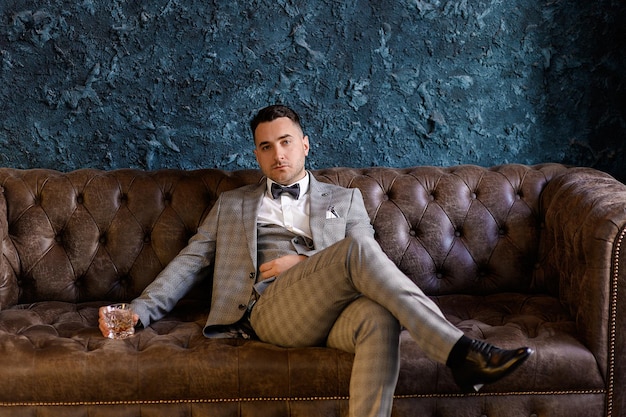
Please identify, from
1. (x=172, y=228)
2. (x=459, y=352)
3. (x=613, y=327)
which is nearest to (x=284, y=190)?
(x=172, y=228)

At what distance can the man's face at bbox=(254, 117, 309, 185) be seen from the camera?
2.65 meters

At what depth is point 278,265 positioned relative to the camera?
8.07 feet

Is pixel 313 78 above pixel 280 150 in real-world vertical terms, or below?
above

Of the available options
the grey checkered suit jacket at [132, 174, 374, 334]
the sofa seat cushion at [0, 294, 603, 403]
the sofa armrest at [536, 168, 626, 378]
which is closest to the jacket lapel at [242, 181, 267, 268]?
the grey checkered suit jacket at [132, 174, 374, 334]

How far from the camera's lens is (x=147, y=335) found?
7.66ft

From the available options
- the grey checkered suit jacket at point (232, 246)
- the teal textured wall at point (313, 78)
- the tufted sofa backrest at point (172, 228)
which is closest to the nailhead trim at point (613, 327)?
the tufted sofa backrest at point (172, 228)

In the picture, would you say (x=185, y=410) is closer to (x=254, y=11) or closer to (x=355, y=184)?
(x=355, y=184)

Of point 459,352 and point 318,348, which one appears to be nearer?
point 459,352

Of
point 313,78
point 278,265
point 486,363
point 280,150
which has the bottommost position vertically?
point 486,363

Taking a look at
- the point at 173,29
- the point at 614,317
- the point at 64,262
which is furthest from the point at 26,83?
the point at 614,317

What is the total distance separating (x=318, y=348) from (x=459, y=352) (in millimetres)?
511

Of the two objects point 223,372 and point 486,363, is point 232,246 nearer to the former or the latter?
point 223,372

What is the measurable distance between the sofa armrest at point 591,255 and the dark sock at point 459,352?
23.7 inches

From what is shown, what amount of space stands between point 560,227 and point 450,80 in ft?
3.22
